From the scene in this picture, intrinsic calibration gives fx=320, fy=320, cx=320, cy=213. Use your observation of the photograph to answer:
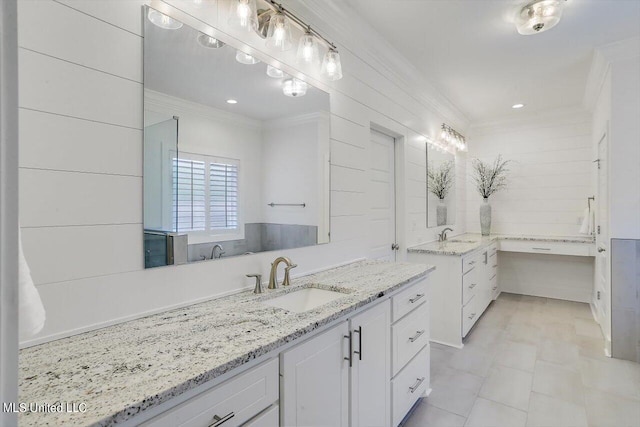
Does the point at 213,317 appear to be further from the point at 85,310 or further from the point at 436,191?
the point at 436,191

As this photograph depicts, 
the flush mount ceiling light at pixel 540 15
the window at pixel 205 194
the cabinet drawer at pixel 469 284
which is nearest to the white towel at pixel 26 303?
the window at pixel 205 194

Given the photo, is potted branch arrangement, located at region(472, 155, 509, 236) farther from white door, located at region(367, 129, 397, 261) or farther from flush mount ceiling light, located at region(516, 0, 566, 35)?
flush mount ceiling light, located at region(516, 0, 566, 35)

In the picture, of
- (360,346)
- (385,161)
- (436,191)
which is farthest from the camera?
(436,191)

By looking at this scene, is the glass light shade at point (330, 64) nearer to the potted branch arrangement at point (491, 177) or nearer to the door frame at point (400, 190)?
the door frame at point (400, 190)

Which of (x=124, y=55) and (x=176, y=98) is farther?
(x=176, y=98)

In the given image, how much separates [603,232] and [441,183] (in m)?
1.63

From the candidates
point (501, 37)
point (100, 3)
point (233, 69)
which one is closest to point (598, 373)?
point (501, 37)

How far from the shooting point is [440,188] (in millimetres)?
3990

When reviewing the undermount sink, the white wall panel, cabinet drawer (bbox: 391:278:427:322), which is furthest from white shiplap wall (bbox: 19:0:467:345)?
cabinet drawer (bbox: 391:278:427:322)

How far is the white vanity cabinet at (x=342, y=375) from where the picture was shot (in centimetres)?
112

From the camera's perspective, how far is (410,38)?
2.56 m

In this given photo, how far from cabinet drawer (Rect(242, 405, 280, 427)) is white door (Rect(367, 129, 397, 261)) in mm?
1766

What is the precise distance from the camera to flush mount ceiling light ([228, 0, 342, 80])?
147 centimetres

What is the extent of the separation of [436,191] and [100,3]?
141 inches
